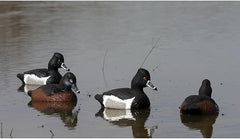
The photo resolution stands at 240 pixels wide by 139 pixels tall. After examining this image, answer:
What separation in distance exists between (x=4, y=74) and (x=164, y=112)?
6.04 meters

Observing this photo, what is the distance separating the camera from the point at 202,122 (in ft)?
48.4

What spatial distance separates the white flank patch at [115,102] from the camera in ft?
52.4

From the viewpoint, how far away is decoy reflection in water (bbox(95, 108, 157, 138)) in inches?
558

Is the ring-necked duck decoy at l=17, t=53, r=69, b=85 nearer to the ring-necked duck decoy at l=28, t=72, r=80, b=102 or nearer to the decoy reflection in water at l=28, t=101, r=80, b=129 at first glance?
the ring-necked duck decoy at l=28, t=72, r=80, b=102

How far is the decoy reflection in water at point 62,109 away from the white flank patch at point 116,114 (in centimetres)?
69

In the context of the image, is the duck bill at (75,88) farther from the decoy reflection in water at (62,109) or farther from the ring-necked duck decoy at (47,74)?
the ring-necked duck decoy at (47,74)

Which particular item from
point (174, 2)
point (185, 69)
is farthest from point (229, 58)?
point (174, 2)

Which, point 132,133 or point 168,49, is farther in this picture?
point 168,49

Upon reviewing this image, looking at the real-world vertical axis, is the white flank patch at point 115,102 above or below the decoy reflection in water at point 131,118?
above

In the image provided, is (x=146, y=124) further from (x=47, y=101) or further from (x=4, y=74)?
(x=4, y=74)

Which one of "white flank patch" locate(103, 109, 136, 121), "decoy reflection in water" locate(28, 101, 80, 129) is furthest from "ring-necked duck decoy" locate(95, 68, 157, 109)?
"decoy reflection in water" locate(28, 101, 80, 129)

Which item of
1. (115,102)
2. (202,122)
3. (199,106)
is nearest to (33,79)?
(115,102)

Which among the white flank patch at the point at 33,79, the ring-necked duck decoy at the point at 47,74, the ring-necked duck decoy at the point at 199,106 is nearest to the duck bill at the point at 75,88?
the ring-necked duck decoy at the point at 47,74

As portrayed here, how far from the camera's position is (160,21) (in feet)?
91.5
